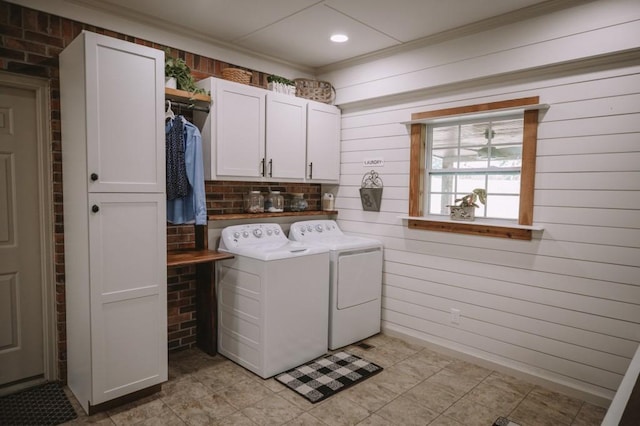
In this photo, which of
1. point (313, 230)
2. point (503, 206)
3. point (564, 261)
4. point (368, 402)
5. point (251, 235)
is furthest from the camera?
point (313, 230)

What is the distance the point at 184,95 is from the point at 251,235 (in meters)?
1.26

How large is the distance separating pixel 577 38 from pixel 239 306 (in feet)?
9.95

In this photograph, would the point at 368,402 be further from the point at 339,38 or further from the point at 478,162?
the point at 339,38

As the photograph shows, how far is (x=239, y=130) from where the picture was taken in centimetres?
332

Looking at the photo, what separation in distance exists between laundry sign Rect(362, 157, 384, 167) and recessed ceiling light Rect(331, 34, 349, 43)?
112 cm

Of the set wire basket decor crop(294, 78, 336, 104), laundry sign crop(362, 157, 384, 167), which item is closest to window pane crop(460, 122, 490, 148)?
laundry sign crop(362, 157, 384, 167)

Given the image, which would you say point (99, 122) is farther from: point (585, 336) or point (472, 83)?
point (585, 336)

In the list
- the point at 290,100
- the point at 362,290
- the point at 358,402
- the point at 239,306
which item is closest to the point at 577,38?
the point at 290,100

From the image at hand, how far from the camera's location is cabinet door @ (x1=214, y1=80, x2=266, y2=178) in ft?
10.5

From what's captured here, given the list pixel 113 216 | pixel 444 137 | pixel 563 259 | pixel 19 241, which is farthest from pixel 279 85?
pixel 563 259

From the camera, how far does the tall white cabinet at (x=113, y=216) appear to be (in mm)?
2354

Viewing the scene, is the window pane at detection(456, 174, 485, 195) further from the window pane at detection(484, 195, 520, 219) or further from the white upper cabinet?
the white upper cabinet

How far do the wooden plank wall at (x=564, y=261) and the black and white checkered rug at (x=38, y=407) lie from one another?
2.78 meters

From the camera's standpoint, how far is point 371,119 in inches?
157
